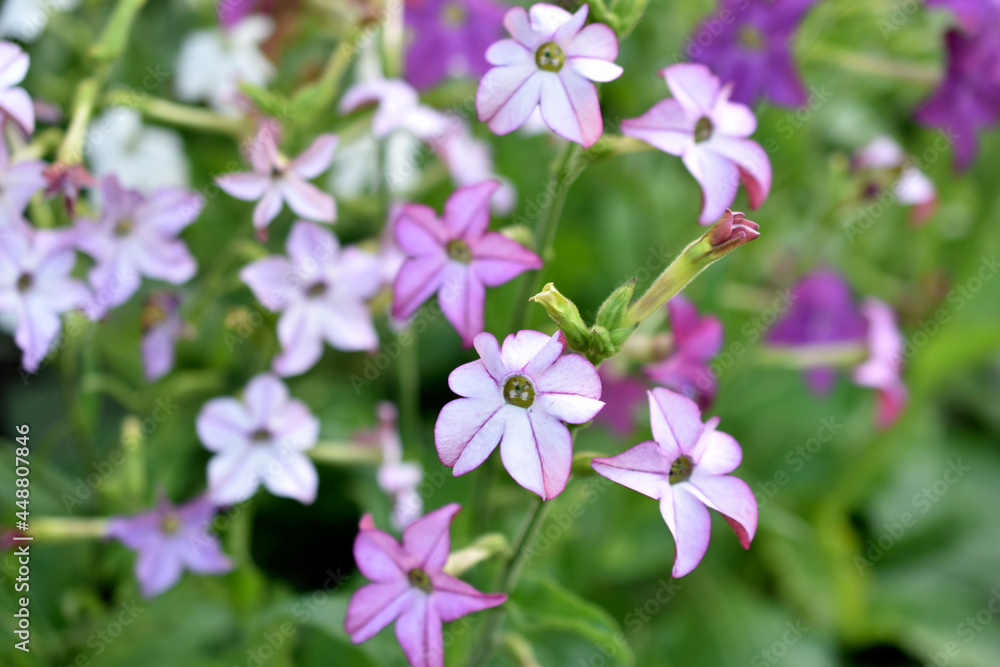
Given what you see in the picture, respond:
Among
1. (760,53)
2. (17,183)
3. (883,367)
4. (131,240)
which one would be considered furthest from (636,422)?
(17,183)

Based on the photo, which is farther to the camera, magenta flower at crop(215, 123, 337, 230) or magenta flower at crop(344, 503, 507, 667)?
magenta flower at crop(215, 123, 337, 230)

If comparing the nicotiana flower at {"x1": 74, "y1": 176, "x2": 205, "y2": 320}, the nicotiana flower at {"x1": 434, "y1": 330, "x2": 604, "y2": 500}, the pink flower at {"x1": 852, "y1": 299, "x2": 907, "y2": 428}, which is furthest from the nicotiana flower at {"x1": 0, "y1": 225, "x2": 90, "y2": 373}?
the pink flower at {"x1": 852, "y1": 299, "x2": 907, "y2": 428}

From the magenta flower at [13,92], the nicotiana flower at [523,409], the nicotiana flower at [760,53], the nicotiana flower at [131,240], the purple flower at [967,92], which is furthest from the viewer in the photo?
the purple flower at [967,92]

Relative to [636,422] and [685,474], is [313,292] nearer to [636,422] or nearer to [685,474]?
[685,474]

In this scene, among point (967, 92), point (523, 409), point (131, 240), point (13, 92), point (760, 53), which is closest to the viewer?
point (523, 409)

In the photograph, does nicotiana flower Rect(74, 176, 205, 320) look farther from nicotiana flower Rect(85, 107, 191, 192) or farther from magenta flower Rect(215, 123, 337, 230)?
nicotiana flower Rect(85, 107, 191, 192)

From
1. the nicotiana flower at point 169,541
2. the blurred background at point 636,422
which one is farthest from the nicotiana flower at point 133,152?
the nicotiana flower at point 169,541

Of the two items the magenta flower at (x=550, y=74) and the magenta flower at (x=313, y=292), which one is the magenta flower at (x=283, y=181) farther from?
the magenta flower at (x=550, y=74)
